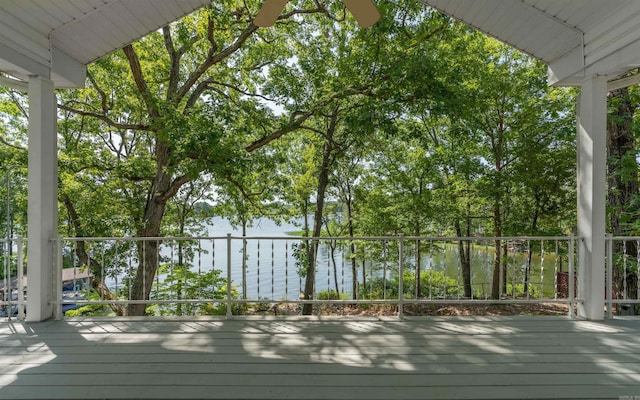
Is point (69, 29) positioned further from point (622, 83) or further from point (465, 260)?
point (465, 260)

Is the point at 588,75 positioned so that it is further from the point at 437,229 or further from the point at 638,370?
the point at 437,229

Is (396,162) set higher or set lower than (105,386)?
higher

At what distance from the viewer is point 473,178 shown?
28.6ft

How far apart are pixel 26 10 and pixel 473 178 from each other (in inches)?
345

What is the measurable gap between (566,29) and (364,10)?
7.16 ft

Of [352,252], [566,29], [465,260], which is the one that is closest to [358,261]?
[352,252]

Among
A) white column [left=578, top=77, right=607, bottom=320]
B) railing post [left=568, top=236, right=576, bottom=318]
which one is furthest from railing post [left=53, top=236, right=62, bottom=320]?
white column [left=578, top=77, right=607, bottom=320]

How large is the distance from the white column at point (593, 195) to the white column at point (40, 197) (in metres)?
5.44

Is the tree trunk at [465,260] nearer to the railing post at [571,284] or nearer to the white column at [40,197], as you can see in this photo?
the railing post at [571,284]

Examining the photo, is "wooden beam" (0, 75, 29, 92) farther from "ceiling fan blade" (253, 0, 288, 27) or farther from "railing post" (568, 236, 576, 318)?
"railing post" (568, 236, 576, 318)

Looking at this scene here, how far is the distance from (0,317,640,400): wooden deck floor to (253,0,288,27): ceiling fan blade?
2.67 meters

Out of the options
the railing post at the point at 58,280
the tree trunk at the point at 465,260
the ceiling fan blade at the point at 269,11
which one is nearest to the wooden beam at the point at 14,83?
the railing post at the point at 58,280

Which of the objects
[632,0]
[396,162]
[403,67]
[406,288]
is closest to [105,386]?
[632,0]

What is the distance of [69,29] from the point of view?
328cm
